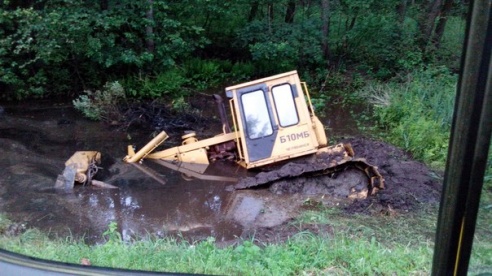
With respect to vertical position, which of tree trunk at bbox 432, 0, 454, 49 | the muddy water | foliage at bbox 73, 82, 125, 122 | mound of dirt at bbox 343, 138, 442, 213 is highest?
tree trunk at bbox 432, 0, 454, 49

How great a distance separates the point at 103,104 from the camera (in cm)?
1402

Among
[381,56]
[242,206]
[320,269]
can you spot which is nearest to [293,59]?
[381,56]

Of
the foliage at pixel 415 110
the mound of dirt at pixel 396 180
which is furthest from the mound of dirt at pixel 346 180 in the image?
the foliage at pixel 415 110

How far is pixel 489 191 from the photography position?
4.96 ft

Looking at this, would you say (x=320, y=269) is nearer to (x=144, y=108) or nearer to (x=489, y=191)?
(x=489, y=191)

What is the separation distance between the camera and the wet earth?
25.7 feet

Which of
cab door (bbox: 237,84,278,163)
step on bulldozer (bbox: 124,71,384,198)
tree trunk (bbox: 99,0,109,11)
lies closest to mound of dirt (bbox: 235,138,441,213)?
step on bulldozer (bbox: 124,71,384,198)

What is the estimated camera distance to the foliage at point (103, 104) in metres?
13.9

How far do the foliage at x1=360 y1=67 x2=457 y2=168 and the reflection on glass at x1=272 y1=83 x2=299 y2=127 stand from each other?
2.73 meters

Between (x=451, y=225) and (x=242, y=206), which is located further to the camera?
(x=242, y=206)

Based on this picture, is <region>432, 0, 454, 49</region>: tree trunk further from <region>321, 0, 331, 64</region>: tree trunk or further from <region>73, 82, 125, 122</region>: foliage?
<region>73, 82, 125, 122</region>: foliage

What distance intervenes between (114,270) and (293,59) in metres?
15.0

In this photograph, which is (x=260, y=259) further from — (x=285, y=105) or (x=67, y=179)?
(x=67, y=179)

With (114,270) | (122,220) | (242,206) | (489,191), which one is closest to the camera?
(489,191)
